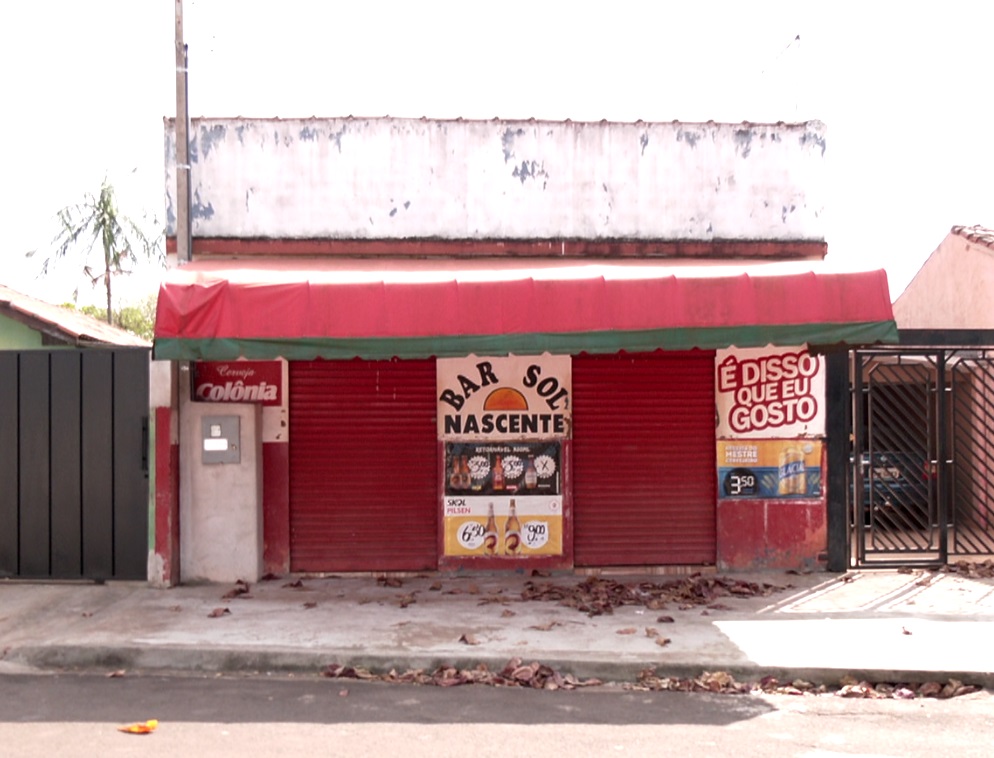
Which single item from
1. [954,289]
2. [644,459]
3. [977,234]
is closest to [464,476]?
[644,459]

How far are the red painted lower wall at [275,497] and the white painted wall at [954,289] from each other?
450 inches

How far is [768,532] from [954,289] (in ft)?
29.8

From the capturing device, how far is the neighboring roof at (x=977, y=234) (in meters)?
16.3

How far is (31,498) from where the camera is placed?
1059 centimetres

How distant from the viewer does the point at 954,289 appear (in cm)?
1800

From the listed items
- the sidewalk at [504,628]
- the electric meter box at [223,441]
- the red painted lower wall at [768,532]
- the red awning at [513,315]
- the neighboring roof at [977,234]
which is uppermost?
the neighboring roof at [977,234]

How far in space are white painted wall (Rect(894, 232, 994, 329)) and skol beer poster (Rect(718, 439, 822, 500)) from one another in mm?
7024

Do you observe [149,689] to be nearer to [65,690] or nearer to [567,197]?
[65,690]

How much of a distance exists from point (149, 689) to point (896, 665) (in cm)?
532

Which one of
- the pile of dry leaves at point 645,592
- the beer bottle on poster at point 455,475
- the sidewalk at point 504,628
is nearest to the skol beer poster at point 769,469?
the sidewalk at point 504,628

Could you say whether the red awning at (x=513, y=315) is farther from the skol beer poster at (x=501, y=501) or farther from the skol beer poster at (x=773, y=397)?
the skol beer poster at (x=501, y=501)

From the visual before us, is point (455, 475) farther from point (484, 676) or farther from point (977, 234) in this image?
point (977, 234)

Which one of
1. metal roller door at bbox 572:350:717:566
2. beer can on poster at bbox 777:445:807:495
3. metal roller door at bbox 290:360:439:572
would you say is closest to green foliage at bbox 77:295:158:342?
metal roller door at bbox 290:360:439:572

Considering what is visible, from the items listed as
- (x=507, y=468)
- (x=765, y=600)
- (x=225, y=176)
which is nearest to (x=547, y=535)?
(x=507, y=468)
